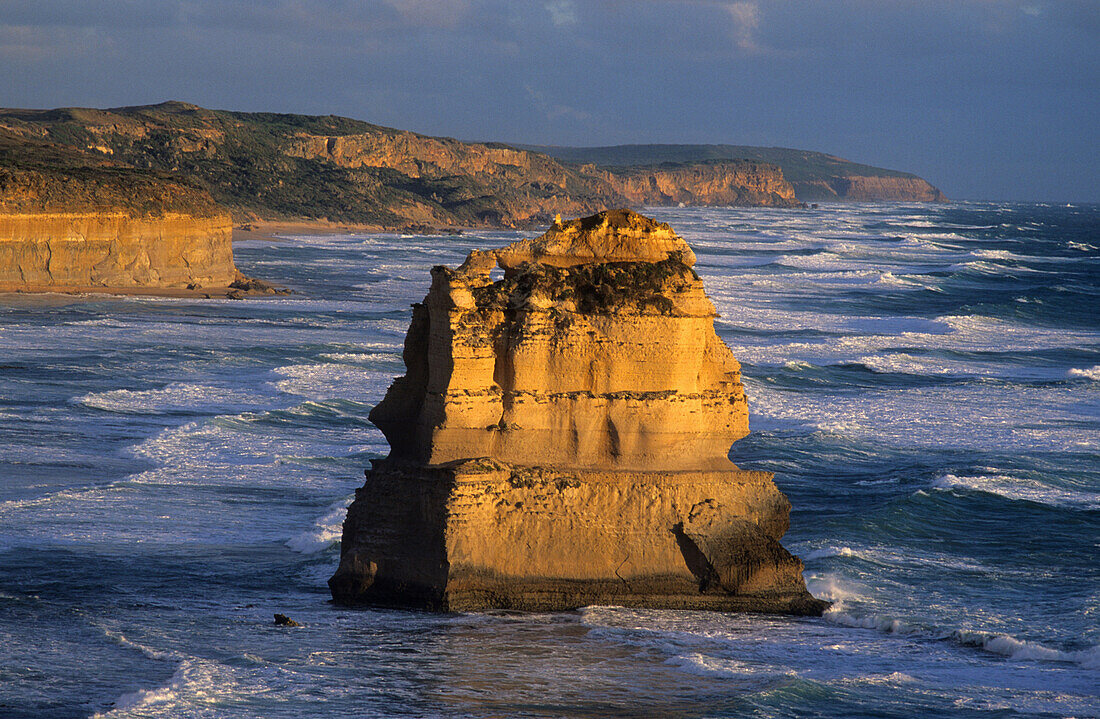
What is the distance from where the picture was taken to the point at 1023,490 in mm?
20438

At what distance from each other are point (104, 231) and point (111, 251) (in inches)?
41.9

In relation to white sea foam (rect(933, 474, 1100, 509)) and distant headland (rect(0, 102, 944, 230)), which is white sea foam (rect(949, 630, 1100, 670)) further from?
distant headland (rect(0, 102, 944, 230))

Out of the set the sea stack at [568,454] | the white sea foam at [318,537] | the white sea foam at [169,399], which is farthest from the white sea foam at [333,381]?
the sea stack at [568,454]

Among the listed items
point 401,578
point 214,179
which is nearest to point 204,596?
point 401,578

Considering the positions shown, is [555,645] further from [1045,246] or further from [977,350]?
[1045,246]

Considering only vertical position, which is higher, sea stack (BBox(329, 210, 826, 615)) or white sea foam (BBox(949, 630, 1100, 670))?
sea stack (BBox(329, 210, 826, 615))

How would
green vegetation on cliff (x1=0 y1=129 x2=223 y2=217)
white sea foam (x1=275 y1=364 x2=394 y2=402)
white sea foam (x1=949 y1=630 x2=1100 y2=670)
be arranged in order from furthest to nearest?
green vegetation on cliff (x1=0 y1=129 x2=223 y2=217), white sea foam (x1=275 y1=364 x2=394 y2=402), white sea foam (x1=949 y1=630 x2=1100 y2=670)

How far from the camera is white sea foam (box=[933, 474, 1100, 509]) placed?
64.5 ft

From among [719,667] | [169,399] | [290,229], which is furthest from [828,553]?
[290,229]

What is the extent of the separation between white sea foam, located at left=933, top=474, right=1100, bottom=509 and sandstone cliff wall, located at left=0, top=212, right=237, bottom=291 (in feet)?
127

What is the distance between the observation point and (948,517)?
19.0m

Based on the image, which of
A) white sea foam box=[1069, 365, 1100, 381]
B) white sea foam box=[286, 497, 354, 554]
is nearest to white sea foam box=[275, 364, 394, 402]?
white sea foam box=[286, 497, 354, 554]

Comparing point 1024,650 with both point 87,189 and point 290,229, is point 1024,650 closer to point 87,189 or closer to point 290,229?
point 87,189

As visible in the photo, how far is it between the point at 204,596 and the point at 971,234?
406 feet
